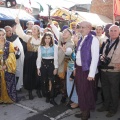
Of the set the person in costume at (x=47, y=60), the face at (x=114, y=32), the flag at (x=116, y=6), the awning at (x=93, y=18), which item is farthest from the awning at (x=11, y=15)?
the face at (x=114, y=32)

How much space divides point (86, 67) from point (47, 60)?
132 cm

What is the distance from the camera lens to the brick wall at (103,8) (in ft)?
84.2

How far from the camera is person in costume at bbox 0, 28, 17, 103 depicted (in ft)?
16.4

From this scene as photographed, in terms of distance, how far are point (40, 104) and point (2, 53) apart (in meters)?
1.43

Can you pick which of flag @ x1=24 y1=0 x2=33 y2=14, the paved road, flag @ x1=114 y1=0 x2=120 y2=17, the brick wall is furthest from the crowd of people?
the brick wall

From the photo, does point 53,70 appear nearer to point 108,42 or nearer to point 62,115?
point 62,115

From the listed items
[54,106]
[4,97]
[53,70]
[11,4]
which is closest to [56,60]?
[53,70]

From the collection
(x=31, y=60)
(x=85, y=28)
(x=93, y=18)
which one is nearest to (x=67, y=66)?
(x=31, y=60)

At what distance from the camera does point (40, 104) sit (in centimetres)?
523

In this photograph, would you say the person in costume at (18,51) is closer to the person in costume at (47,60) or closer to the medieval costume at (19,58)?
the medieval costume at (19,58)

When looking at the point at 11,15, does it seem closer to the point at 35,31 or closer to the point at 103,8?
the point at 35,31

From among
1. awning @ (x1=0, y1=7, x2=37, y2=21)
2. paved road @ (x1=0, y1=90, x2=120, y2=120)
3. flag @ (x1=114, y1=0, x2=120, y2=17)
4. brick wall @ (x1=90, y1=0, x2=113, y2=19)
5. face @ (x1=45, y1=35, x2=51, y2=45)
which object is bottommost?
paved road @ (x1=0, y1=90, x2=120, y2=120)

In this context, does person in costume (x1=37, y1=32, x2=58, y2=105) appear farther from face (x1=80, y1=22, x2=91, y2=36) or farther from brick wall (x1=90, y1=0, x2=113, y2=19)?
Result: brick wall (x1=90, y1=0, x2=113, y2=19)

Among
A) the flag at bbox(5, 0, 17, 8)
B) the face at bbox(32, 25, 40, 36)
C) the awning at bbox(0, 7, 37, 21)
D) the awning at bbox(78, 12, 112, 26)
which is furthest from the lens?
the awning at bbox(78, 12, 112, 26)
